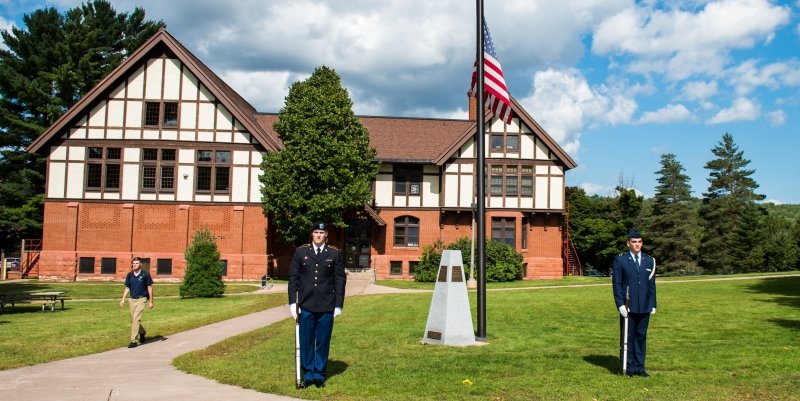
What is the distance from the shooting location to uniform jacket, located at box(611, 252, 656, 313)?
9.77 m

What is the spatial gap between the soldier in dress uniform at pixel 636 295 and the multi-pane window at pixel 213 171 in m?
30.8

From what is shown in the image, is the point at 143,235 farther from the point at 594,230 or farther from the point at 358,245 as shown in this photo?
the point at 594,230

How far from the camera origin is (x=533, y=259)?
40.6m

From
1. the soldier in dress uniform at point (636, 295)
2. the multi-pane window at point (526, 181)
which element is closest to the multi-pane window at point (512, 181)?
the multi-pane window at point (526, 181)

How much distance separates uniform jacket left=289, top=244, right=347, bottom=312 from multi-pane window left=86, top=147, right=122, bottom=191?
31873 millimetres

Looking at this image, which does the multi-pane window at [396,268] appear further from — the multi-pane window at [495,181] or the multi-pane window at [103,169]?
the multi-pane window at [103,169]

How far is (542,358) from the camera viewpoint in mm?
11086

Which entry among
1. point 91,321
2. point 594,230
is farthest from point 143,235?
point 594,230

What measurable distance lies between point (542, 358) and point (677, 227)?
190ft

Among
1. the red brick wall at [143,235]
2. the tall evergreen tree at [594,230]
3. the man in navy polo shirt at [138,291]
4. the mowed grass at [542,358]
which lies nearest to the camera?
the mowed grass at [542,358]

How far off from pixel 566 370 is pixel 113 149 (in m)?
33.9

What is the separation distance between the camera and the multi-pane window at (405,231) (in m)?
40.7

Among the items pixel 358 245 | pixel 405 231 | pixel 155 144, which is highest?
pixel 155 144

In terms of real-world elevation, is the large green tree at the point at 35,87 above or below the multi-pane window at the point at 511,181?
above
